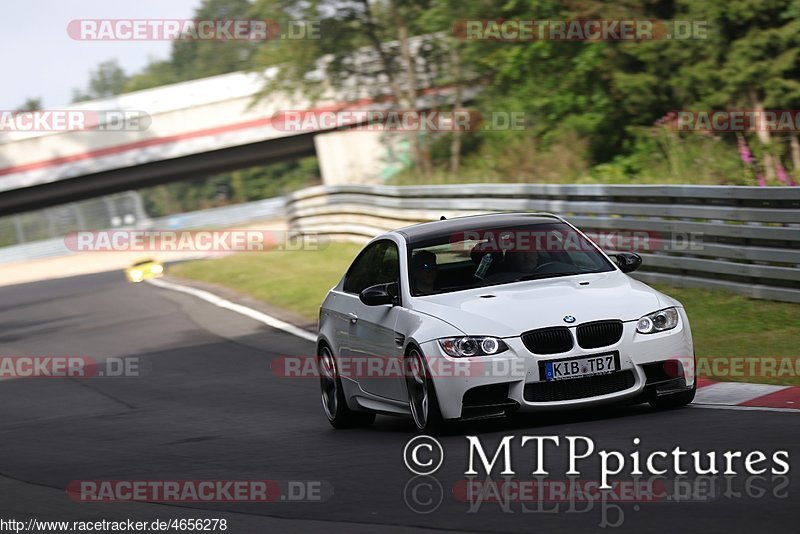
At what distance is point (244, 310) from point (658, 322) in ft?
41.3

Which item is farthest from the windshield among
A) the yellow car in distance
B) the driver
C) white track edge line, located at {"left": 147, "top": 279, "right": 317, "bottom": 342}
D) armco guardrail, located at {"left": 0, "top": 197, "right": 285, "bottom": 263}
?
armco guardrail, located at {"left": 0, "top": 197, "right": 285, "bottom": 263}

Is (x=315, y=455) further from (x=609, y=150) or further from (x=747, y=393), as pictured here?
(x=609, y=150)

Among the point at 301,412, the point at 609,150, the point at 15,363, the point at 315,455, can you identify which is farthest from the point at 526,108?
the point at 315,455

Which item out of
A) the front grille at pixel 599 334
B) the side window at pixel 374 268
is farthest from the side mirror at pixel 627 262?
the side window at pixel 374 268

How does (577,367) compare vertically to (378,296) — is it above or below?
below

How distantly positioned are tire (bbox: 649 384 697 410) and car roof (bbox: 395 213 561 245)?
1649mm

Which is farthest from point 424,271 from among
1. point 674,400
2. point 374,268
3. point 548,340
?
point 674,400

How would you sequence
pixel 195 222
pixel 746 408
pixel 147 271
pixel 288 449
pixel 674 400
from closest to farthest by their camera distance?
pixel 746 408, pixel 674 400, pixel 288 449, pixel 147 271, pixel 195 222

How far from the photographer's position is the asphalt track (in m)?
6.23

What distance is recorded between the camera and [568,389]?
337 inches

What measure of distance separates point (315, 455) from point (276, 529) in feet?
7.84

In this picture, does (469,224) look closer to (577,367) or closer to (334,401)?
(334,401)

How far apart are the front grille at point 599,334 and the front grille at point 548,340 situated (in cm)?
9

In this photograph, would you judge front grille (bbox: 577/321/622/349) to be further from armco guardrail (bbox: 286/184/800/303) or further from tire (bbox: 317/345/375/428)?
armco guardrail (bbox: 286/184/800/303)
